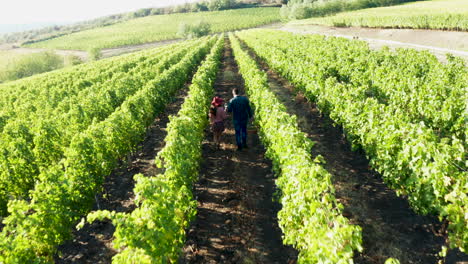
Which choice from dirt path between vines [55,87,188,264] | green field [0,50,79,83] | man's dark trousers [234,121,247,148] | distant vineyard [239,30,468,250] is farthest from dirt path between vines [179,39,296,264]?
green field [0,50,79,83]

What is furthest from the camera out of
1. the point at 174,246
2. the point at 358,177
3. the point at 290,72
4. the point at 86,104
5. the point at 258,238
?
the point at 290,72

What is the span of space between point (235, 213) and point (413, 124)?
5.33 m

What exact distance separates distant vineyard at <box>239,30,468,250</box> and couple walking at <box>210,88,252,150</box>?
3524 millimetres

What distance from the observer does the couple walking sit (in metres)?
10.0

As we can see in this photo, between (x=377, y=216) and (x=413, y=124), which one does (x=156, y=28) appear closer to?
(x=413, y=124)

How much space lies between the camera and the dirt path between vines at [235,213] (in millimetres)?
6262

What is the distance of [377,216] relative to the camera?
6953 millimetres

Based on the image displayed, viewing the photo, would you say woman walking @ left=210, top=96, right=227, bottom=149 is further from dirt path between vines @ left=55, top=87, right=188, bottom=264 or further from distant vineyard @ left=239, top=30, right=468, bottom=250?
distant vineyard @ left=239, top=30, right=468, bottom=250

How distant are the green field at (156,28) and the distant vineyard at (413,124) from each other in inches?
3748

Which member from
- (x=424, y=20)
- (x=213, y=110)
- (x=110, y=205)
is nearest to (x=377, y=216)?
(x=213, y=110)

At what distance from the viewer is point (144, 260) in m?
3.99

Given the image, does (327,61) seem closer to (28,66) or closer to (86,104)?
(86,104)

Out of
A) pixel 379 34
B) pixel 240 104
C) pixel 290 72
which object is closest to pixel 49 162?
pixel 240 104

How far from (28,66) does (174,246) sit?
75910mm
